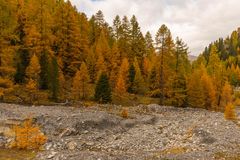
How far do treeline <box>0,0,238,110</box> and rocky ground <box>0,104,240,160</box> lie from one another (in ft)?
29.3

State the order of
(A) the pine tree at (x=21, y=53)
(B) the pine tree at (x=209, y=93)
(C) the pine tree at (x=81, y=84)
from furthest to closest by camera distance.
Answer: (B) the pine tree at (x=209, y=93), (A) the pine tree at (x=21, y=53), (C) the pine tree at (x=81, y=84)

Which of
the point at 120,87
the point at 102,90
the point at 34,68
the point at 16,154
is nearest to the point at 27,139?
the point at 16,154

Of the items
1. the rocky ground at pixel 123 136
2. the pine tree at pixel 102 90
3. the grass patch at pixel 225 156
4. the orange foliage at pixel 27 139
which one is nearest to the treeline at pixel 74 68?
the pine tree at pixel 102 90

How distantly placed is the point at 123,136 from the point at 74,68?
1311 inches

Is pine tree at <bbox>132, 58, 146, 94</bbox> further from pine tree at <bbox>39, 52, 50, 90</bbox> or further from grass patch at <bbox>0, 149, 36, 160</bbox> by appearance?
grass patch at <bbox>0, 149, 36, 160</bbox>

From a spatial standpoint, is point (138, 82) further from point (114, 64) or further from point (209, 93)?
point (209, 93)

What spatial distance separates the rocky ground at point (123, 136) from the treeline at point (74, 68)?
893 centimetres

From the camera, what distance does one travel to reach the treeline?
50969mm

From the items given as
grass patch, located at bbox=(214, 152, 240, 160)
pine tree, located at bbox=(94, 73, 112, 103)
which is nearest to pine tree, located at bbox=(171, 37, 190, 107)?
pine tree, located at bbox=(94, 73, 112, 103)

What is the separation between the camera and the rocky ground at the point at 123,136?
27312 mm

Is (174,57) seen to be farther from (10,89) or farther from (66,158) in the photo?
(66,158)

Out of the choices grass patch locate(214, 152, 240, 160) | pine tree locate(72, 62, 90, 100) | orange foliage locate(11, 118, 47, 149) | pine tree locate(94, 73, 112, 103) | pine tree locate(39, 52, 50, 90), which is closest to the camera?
grass patch locate(214, 152, 240, 160)

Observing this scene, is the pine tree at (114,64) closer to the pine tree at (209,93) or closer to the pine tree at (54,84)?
the pine tree at (54,84)

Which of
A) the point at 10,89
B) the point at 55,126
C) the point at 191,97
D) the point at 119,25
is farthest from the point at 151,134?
the point at 119,25
